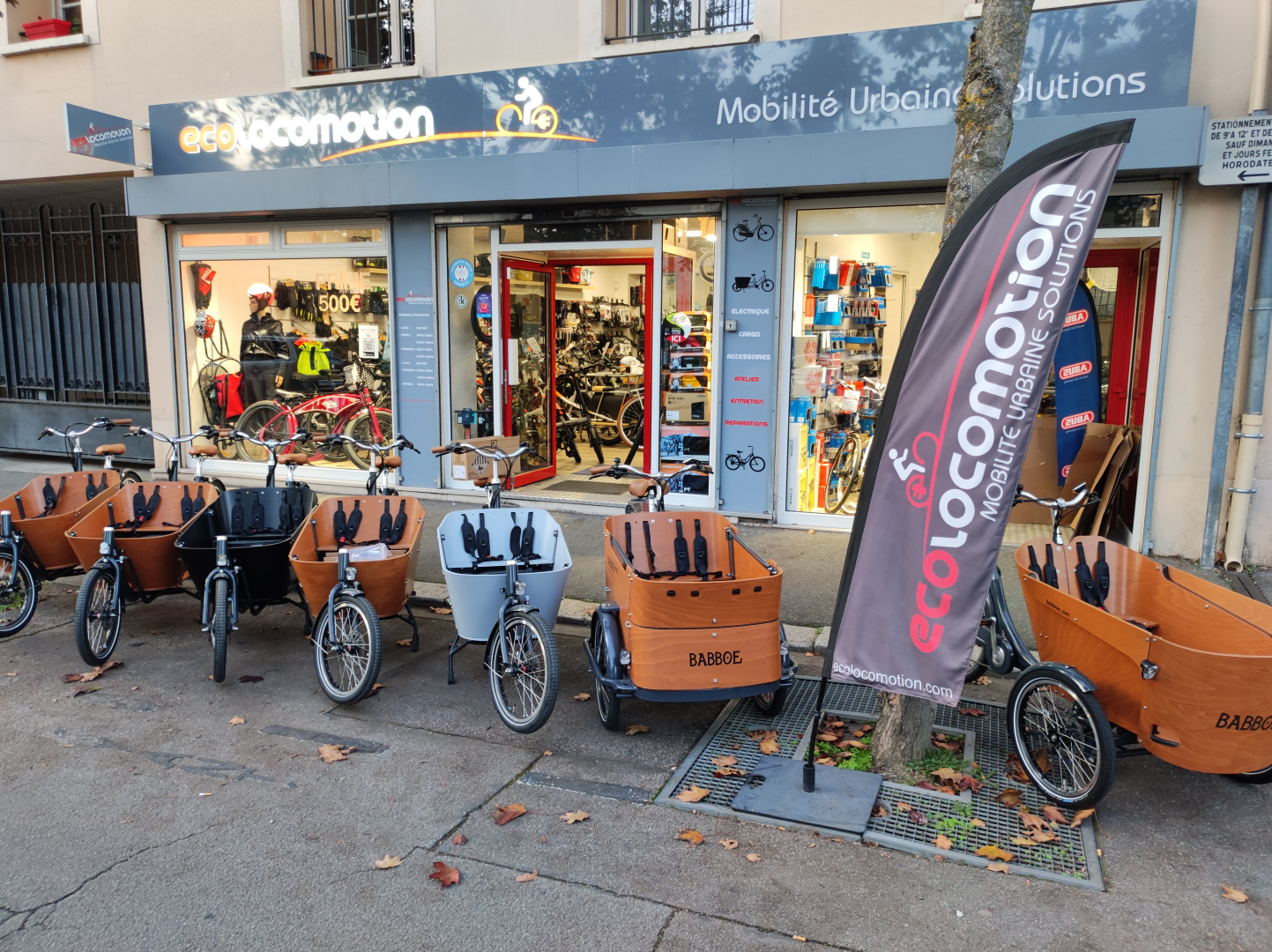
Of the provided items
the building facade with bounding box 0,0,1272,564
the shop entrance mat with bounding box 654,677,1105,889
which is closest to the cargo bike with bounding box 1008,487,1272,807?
the shop entrance mat with bounding box 654,677,1105,889

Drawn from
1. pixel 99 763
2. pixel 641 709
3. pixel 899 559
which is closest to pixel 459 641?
pixel 641 709

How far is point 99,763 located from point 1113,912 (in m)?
4.47

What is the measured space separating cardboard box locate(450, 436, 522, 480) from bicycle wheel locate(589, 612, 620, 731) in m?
3.05

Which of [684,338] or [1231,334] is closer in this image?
[1231,334]

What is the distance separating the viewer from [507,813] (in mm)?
4078

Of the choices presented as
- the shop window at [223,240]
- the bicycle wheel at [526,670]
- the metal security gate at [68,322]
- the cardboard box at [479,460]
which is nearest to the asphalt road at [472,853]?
the bicycle wheel at [526,670]

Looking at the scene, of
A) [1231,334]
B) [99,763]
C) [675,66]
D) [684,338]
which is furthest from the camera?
[684,338]

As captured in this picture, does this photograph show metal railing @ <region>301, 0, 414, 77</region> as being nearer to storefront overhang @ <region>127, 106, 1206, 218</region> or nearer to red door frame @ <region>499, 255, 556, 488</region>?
storefront overhang @ <region>127, 106, 1206, 218</region>

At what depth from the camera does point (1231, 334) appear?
7.26 meters

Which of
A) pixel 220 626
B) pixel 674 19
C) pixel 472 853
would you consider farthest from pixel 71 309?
pixel 472 853

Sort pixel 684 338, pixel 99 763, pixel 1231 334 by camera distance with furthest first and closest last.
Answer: pixel 684 338, pixel 1231 334, pixel 99 763

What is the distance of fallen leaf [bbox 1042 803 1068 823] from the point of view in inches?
156

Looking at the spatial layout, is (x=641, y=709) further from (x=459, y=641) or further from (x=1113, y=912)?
(x=1113, y=912)

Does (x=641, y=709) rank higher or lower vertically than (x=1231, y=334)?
lower
